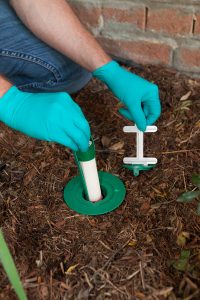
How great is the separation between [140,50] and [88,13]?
295 mm

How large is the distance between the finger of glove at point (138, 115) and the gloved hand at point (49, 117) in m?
0.19

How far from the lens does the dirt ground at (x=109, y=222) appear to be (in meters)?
0.90

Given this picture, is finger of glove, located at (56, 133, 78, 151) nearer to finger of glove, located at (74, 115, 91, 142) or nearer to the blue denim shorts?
finger of glove, located at (74, 115, 91, 142)

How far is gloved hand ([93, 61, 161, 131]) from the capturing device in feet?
3.76

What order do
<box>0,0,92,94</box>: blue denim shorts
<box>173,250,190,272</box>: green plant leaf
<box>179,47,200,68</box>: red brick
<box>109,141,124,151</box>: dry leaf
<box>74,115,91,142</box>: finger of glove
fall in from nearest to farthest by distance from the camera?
<box>173,250,190,272</box>: green plant leaf < <box>74,115,91,142</box>: finger of glove < <box>109,141,124,151</box>: dry leaf < <box>0,0,92,94</box>: blue denim shorts < <box>179,47,200,68</box>: red brick

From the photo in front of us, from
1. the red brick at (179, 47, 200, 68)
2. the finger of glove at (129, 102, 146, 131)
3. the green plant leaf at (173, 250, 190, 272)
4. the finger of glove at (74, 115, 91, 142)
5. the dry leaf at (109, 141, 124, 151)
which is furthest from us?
the red brick at (179, 47, 200, 68)

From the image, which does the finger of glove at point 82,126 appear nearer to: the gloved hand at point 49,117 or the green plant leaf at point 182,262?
the gloved hand at point 49,117

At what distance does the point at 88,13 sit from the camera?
1617 mm

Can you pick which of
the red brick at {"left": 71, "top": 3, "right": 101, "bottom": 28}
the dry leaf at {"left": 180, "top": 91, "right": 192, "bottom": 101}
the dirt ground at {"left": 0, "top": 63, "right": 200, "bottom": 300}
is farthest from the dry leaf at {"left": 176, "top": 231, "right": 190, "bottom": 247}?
the red brick at {"left": 71, "top": 3, "right": 101, "bottom": 28}

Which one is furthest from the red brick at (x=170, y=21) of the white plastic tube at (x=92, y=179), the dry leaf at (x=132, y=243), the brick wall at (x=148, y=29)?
the dry leaf at (x=132, y=243)

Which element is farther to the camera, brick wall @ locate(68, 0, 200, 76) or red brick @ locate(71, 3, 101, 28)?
red brick @ locate(71, 3, 101, 28)

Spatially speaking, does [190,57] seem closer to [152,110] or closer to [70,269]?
[152,110]

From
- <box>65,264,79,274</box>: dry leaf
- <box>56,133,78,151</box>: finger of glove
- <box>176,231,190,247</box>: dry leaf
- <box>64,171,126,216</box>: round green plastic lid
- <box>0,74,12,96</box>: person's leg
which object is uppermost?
<box>0,74,12,96</box>: person's leg

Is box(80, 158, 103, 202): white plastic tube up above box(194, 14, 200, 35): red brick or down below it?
below
